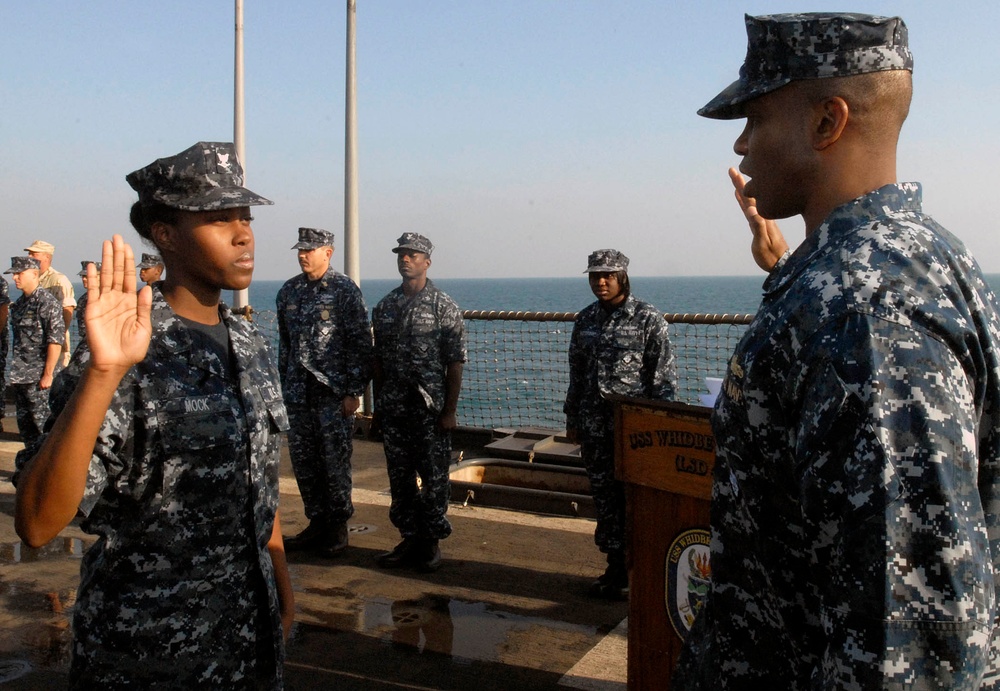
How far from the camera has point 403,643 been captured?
14.5ft

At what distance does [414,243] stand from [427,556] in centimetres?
207

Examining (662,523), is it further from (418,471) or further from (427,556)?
(418,471)

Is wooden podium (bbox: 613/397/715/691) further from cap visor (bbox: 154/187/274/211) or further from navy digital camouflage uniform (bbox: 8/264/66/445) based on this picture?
navy digital camouflage uniform (bbox: 8/264/66/445)

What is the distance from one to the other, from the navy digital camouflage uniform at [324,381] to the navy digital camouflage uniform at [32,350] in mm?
3445

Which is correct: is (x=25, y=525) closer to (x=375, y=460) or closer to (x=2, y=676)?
(x=2, y=676)

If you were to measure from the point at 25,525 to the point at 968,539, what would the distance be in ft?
5.82

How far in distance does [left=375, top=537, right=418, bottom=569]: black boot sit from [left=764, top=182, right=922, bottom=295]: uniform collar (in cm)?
453

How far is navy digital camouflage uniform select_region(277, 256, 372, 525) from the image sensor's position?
19.4 feet

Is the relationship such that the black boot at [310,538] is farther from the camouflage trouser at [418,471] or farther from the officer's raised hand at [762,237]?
the officer's raised hand at [762,237]

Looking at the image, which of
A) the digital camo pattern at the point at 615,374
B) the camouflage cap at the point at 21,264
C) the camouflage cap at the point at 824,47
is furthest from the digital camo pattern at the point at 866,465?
the camouflage cap at the point at 21,264

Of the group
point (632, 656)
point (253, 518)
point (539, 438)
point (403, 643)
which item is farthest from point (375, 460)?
point (253, 518)

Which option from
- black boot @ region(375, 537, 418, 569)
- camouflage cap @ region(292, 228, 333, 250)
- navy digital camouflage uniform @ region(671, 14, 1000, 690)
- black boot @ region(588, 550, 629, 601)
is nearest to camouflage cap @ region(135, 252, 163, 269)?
camouflage cap @ region(292, 228, 333, 250)

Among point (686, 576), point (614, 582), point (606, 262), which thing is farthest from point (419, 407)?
point (686, 576)

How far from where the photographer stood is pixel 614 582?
5008 millimetres
